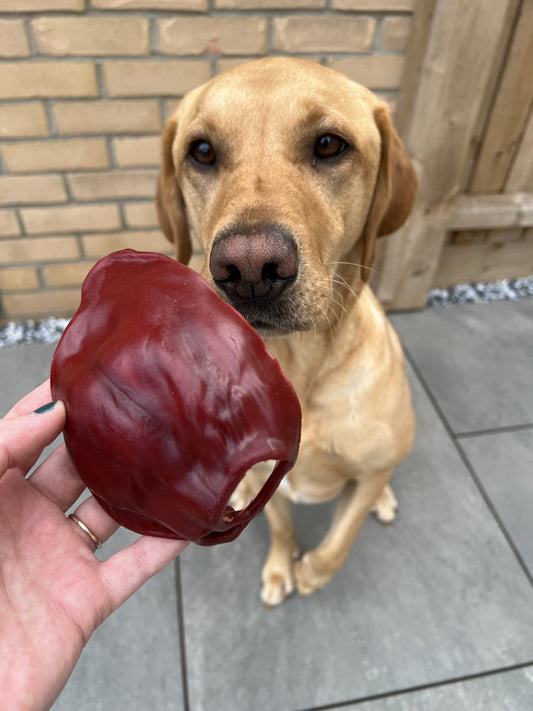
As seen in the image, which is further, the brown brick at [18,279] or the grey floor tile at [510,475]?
the brown brick at [18,279]

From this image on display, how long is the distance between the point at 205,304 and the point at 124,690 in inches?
63.0

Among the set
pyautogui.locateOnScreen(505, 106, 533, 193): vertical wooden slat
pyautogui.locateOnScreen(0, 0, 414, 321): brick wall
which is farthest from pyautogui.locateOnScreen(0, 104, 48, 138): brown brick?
pyautogui.locateOnScreen(505, 106, 533, 193): vertical wooden slat

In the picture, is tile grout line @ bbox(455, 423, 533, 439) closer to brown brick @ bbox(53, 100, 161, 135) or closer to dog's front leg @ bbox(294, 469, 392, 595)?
dog's front leg @ bbox(294, 469, 392, 595)

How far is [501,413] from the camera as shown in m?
2.70

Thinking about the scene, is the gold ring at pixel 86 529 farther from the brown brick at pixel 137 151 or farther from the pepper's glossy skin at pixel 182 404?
the brown brick at pixel 137 151

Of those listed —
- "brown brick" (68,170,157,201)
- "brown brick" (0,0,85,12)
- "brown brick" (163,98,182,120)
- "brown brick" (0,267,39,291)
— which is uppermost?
"brown brick" (0,0,85,12)

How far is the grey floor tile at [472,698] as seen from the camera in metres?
1.79

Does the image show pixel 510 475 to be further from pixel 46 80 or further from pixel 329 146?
pixel 46 80

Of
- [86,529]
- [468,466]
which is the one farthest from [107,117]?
[468,466]

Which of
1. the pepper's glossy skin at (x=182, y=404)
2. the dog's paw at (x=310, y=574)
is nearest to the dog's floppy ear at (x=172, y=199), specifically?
the pepper's glossy skin at (x=182, y=404)

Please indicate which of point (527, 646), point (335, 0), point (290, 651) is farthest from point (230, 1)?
point (527, 646)

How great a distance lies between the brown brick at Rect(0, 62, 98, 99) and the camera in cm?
227

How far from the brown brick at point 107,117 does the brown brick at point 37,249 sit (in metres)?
0.62

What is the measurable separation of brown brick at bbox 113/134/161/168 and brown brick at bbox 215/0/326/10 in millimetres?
640
